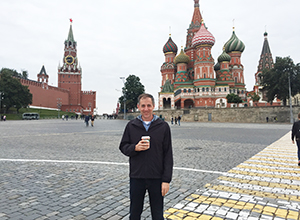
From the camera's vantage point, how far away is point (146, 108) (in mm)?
2475

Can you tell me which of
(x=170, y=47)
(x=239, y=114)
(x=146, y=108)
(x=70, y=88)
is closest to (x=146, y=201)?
(x=146, y=108)

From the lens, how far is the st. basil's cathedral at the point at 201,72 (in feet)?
181

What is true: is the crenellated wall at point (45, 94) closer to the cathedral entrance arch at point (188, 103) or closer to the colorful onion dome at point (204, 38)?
the cathedral entrance arch at point (188, 103)

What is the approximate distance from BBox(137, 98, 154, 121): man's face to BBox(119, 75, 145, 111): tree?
56.9 m

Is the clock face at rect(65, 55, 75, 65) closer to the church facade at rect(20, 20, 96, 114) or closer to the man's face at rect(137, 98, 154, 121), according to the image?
the church facade at rect(20, 20, 96, 114)

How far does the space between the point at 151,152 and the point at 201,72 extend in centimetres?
5549

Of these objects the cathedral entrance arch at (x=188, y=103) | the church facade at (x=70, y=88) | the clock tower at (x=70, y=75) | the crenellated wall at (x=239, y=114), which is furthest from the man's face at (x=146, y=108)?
the clock tower at (x=70, y=75)

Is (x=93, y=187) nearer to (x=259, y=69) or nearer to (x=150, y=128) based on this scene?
(x=150, y=128)

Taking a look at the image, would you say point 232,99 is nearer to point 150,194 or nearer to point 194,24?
point 194,24

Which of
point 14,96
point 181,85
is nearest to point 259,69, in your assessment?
point 181,85

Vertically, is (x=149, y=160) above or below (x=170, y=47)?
below

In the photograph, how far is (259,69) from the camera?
233 feet

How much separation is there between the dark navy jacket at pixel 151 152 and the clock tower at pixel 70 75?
101662 mm

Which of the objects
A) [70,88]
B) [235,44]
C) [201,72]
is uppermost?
[235,44]
